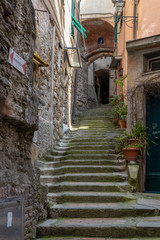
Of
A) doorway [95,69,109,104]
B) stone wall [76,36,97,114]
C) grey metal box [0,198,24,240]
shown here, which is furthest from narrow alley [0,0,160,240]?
doorway [95,69,109,104]

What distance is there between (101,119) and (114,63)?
135 inches

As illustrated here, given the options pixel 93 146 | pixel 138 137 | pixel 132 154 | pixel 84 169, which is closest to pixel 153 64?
pixel 138 137

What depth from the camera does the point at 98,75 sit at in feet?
70.4

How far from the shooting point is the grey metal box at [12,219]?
233cm

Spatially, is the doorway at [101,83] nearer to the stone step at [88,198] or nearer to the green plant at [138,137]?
the green plant at [138,137]

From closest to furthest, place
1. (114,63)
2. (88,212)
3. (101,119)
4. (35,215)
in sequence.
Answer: (35,215) → (88,212) → (101,119) → (114,63)

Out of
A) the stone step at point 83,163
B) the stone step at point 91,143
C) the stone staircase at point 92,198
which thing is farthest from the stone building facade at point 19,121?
the stone step at point 91,143

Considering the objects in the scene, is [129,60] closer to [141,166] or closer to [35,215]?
[141,166]

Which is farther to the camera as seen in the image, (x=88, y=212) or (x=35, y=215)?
(x=88, y=212)

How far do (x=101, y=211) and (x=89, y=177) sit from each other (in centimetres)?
127

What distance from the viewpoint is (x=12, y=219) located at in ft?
8.26

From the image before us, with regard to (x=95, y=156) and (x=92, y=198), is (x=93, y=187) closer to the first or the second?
(x=92, y=198)

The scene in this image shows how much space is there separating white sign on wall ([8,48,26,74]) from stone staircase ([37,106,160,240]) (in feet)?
7.00

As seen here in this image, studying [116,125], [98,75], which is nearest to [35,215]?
[116,125]
